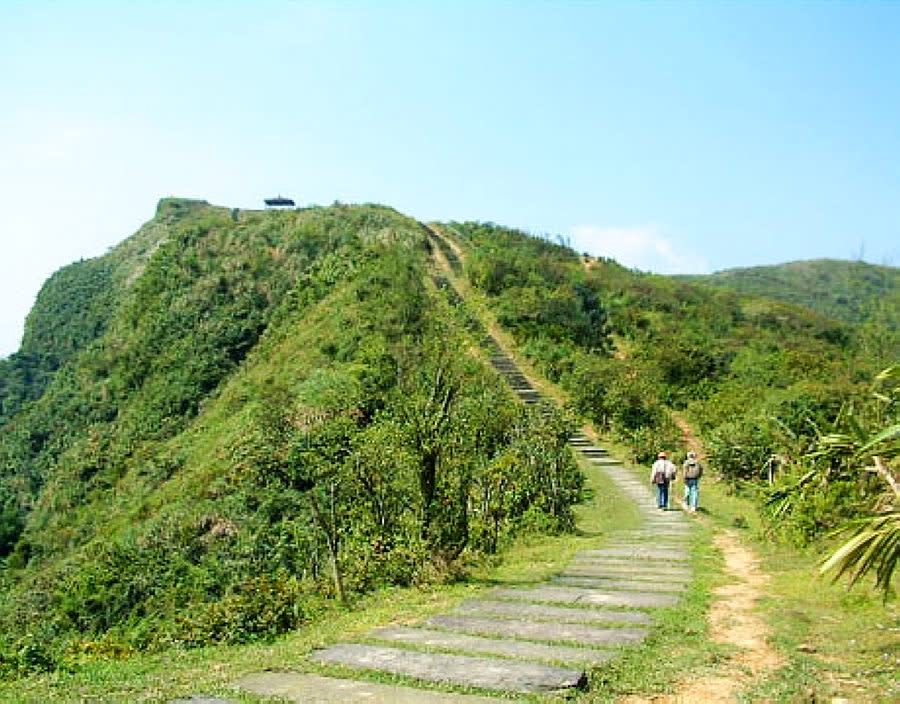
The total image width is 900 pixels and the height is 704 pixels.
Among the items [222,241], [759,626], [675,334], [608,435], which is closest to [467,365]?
[759,626]

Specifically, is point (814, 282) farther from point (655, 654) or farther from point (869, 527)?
point (869, 527)

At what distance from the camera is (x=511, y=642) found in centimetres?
634

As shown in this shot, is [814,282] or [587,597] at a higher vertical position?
[814,282]

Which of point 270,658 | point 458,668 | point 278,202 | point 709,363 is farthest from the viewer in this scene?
point 278,202

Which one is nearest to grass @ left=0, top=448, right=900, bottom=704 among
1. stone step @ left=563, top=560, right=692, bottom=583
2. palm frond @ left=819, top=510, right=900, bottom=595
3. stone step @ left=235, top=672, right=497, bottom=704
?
stone step @ left=235, top=672, right=497, bottom=704

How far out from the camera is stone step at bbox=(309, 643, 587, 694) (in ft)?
17.1

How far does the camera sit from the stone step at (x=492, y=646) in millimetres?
5859

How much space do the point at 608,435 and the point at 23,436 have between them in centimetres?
3696

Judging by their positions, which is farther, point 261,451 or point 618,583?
point 261,451

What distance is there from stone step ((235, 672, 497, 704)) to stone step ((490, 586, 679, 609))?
9.49 feet

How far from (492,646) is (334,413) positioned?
1031 centimetres

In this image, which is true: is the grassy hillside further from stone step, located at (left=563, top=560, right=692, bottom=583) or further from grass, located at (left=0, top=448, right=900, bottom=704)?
stone step, located at (left=563, top=560, right=692, bottom=583)

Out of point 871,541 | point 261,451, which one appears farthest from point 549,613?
point 261,451

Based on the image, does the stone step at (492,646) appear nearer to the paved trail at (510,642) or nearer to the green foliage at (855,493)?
the paved trail at (510,642)
